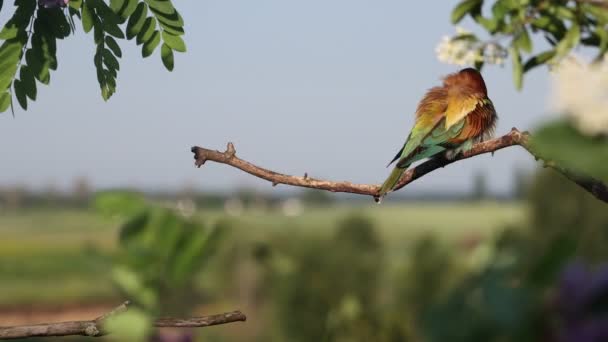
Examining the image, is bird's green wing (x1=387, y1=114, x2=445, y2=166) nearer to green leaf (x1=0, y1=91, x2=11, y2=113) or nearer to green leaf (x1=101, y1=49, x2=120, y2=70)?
green leaf (x1=101, y1=49, x2=120, y2=70)

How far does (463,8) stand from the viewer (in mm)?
3594

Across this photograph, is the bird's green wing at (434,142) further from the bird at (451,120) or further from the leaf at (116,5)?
the leaf at (116,5)

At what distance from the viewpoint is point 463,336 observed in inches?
27.3

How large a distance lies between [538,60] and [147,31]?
5.74ft

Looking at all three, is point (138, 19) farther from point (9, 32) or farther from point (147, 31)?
point (9, 32)

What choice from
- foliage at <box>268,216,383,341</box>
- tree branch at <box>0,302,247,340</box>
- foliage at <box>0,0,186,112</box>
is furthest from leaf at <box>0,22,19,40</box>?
foliage at <box>268,216,383,341</box>

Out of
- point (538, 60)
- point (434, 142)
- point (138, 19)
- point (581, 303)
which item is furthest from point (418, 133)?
point (581, 303)

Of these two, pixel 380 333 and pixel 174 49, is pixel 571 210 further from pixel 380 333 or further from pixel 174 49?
pixel 174 49

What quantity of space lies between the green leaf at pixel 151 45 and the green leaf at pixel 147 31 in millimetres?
13

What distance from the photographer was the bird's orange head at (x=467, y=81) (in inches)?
128

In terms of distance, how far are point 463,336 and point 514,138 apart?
1.53 metres

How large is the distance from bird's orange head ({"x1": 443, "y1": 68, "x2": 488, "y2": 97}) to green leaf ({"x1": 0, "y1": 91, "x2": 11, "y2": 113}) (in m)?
1.72

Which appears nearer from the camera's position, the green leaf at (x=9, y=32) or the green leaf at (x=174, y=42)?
the green leaf at (x=9, y=32)

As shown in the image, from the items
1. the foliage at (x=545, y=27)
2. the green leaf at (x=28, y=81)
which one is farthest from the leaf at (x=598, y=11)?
the green leaf at (x=28, y=81)
